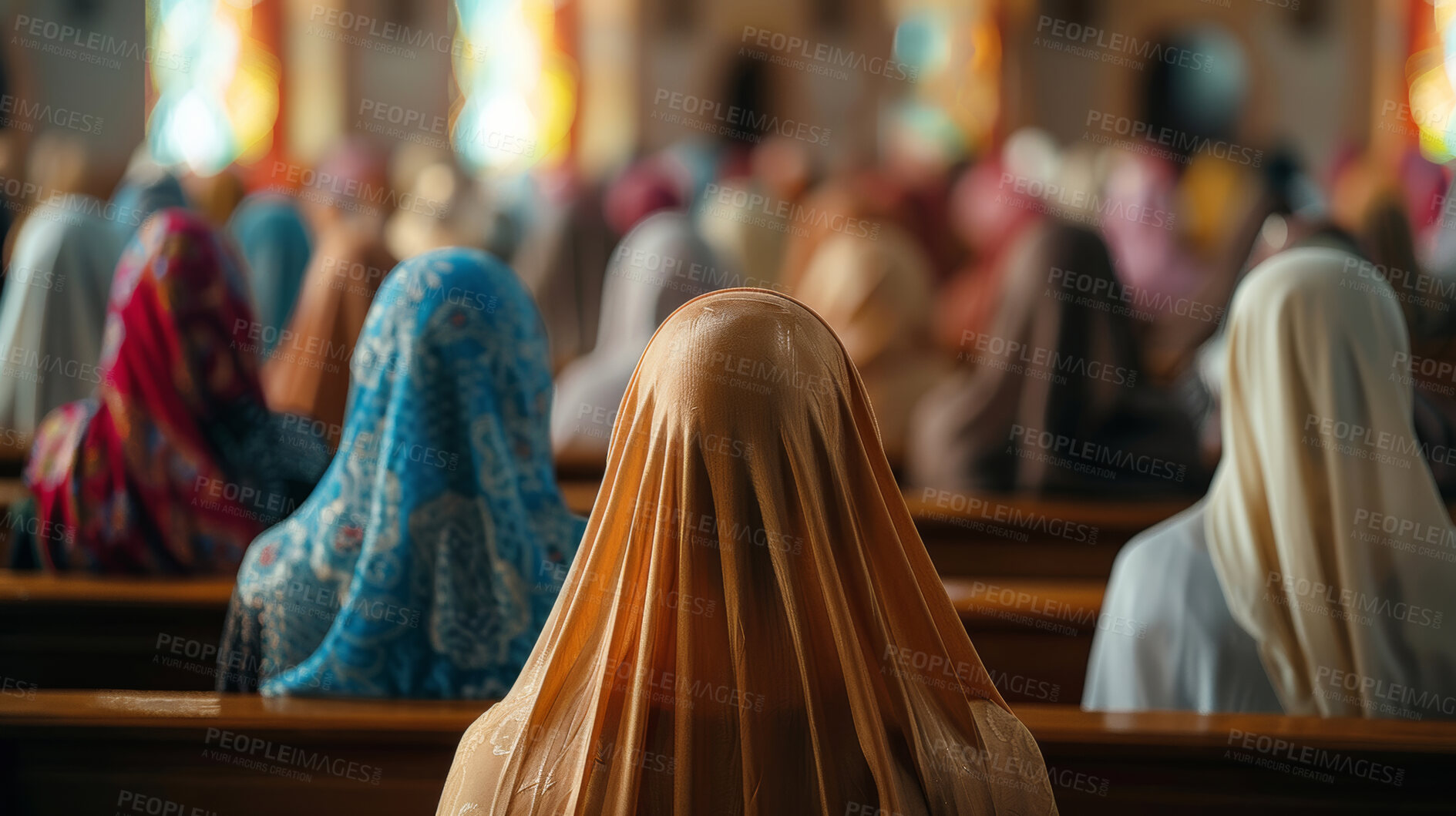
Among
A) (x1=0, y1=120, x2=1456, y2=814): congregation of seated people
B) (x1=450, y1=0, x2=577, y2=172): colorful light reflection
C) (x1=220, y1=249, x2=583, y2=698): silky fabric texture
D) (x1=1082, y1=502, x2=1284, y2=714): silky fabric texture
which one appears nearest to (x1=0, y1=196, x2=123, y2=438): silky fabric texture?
(x1=0, y1=120, x2=1456, y2=814): congregation of seated people

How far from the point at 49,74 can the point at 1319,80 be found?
12803mm

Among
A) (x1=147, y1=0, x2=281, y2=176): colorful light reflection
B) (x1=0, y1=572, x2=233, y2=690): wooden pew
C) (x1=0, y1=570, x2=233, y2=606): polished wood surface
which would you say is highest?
(x1=147, y1=0, x2=281, y2=176): colorful light reflection

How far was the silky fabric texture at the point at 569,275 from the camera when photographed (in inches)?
296

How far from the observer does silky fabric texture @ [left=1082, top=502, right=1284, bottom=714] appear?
6.84 ft

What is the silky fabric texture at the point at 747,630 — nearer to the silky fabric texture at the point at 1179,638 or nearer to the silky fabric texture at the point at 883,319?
the silky fabric texture at the point at 1179,638

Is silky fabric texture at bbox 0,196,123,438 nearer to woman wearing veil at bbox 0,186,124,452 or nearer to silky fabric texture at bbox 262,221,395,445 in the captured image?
woman wearing veil at bbox 0,186,124,452

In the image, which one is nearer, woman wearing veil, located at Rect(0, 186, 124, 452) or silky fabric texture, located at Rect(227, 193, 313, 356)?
woman wearing veil, located at Rect(0, 186, 124, 452)

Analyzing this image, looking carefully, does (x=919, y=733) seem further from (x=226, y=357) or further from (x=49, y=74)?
(x=49, y=74)

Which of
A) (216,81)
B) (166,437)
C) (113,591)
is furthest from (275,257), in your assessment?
(216,81)

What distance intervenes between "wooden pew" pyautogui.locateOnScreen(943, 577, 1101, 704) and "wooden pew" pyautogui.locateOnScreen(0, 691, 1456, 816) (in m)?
0.77

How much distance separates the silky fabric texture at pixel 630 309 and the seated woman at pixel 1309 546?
2442mm

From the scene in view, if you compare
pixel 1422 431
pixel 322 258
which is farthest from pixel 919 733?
pixel 322 258

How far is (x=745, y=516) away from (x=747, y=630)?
115mm

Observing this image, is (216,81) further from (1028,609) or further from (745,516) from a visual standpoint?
(745,516)
